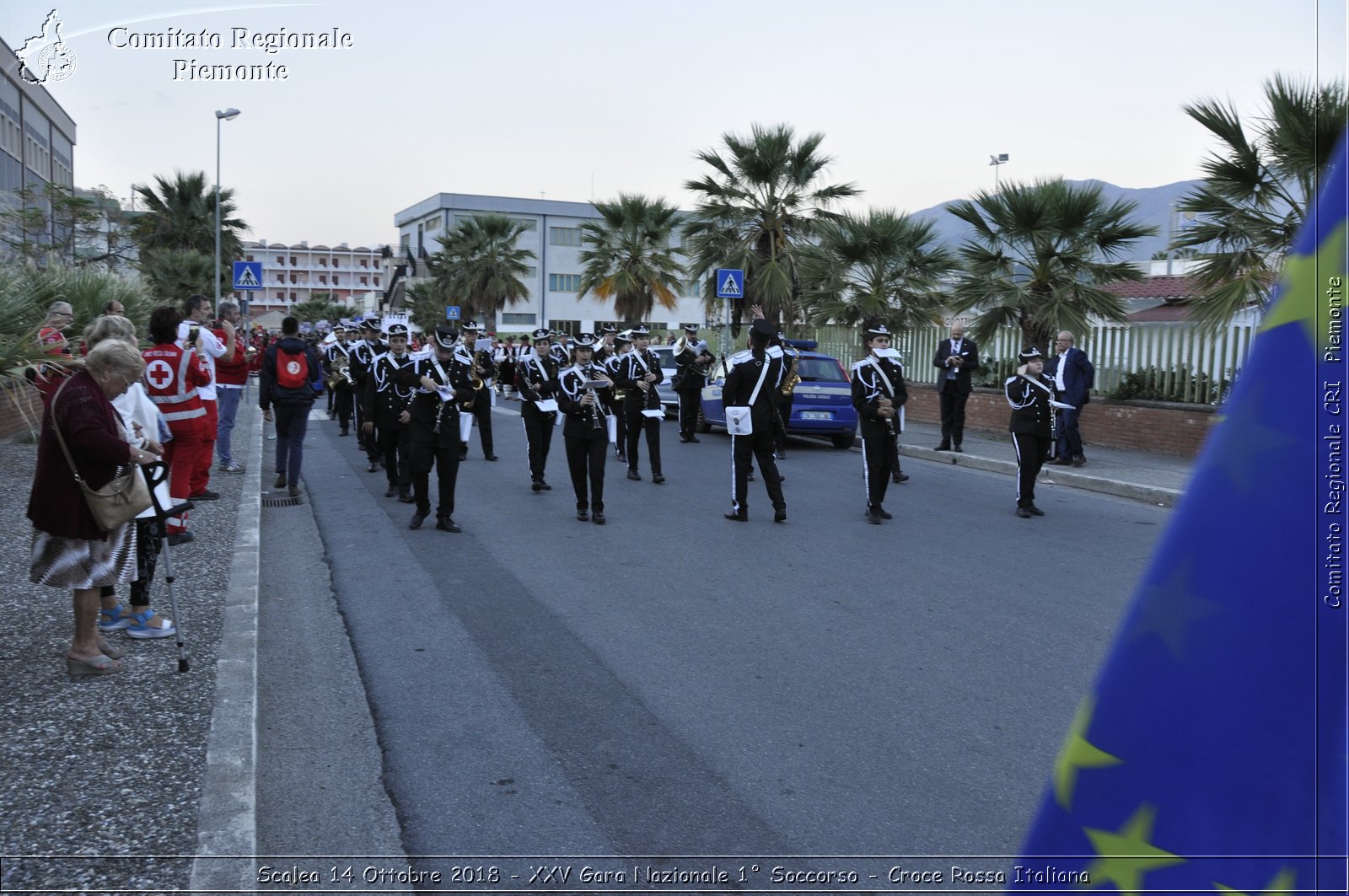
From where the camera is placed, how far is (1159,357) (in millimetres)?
17234

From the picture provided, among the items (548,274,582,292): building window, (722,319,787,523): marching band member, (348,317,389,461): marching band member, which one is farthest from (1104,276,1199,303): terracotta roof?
(548,274,582,292): building window

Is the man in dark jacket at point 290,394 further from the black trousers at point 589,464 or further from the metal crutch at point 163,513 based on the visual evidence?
the metal crutch at point 163,513

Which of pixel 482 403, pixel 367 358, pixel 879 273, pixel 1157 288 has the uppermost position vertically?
pixel 1157 288

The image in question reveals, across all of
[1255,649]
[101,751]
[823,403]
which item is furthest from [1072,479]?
[1255,649]

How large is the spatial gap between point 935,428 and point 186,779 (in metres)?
19.1

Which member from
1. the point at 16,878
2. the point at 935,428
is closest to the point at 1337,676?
the point at 16,878

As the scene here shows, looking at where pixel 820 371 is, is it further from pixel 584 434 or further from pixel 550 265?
pixel 550 265

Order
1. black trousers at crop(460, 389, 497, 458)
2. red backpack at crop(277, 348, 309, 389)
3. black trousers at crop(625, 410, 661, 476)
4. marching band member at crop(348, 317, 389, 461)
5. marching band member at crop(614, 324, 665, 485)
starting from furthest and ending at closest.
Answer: black trousers at crop(460, 389, 497, 458)
marching band member at crop(348, 317, 389, 461)
black trousers at crop(625, 410, 661, 476)
marching band member at crop(614, 324, 665, 485)
red backpack at crop(277, 348, 309, 389)

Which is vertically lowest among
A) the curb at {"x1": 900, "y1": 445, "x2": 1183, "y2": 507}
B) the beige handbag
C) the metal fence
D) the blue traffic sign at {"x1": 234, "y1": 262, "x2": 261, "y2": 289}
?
the curb at {"x1": 900, "y1": 445, "x2": 1183, "y2": 507}

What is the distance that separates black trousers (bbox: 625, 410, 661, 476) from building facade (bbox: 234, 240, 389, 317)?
140 meters

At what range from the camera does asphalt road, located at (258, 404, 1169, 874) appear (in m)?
4.09

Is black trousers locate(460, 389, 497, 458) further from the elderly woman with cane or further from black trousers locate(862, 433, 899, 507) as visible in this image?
the elderly woman with cane

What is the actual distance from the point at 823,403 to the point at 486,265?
38997 millimetres

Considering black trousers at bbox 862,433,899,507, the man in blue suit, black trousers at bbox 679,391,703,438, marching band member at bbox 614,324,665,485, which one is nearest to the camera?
black trousers at bbox 862,433,899,507
